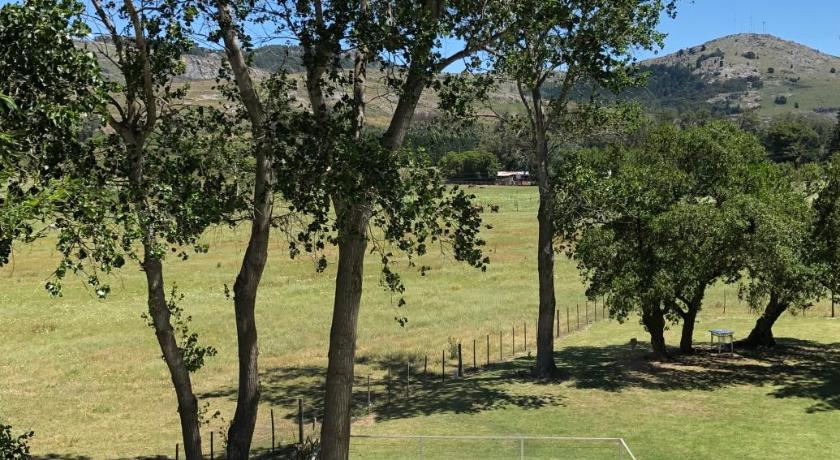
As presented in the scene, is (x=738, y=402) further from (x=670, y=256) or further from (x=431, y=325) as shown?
(x=431, y=325)

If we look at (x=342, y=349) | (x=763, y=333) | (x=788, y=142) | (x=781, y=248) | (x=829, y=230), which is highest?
(x=788, y=142)

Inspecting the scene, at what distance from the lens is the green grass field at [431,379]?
76.3ft

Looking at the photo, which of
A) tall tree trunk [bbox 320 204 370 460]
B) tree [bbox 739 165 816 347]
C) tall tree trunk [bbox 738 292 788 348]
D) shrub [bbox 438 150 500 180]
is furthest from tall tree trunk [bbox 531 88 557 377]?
shrub [bbox 438 150 500 180]

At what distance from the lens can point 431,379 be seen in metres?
31.8

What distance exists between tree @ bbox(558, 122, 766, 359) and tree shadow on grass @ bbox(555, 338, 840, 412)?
6.79ft

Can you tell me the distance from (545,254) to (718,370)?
30.7 feet

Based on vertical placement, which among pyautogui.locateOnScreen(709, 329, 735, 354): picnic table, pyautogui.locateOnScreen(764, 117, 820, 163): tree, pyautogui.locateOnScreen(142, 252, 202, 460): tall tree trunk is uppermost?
pyautogui.locateOnScreen(764, 117, 820, 163): tree

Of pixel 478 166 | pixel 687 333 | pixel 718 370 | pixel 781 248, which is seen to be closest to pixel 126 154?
pixel 781 248

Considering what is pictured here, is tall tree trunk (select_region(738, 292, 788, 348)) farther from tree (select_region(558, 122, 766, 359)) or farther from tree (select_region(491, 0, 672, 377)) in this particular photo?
tree (select_region(491, 0, 672, 377))

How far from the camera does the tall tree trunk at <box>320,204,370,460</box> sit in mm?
14867

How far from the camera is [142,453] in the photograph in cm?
2217

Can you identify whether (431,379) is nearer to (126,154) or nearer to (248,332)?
(248,332)

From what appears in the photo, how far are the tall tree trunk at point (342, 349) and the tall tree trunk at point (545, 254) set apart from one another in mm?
17623

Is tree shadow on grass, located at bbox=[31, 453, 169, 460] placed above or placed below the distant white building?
below
